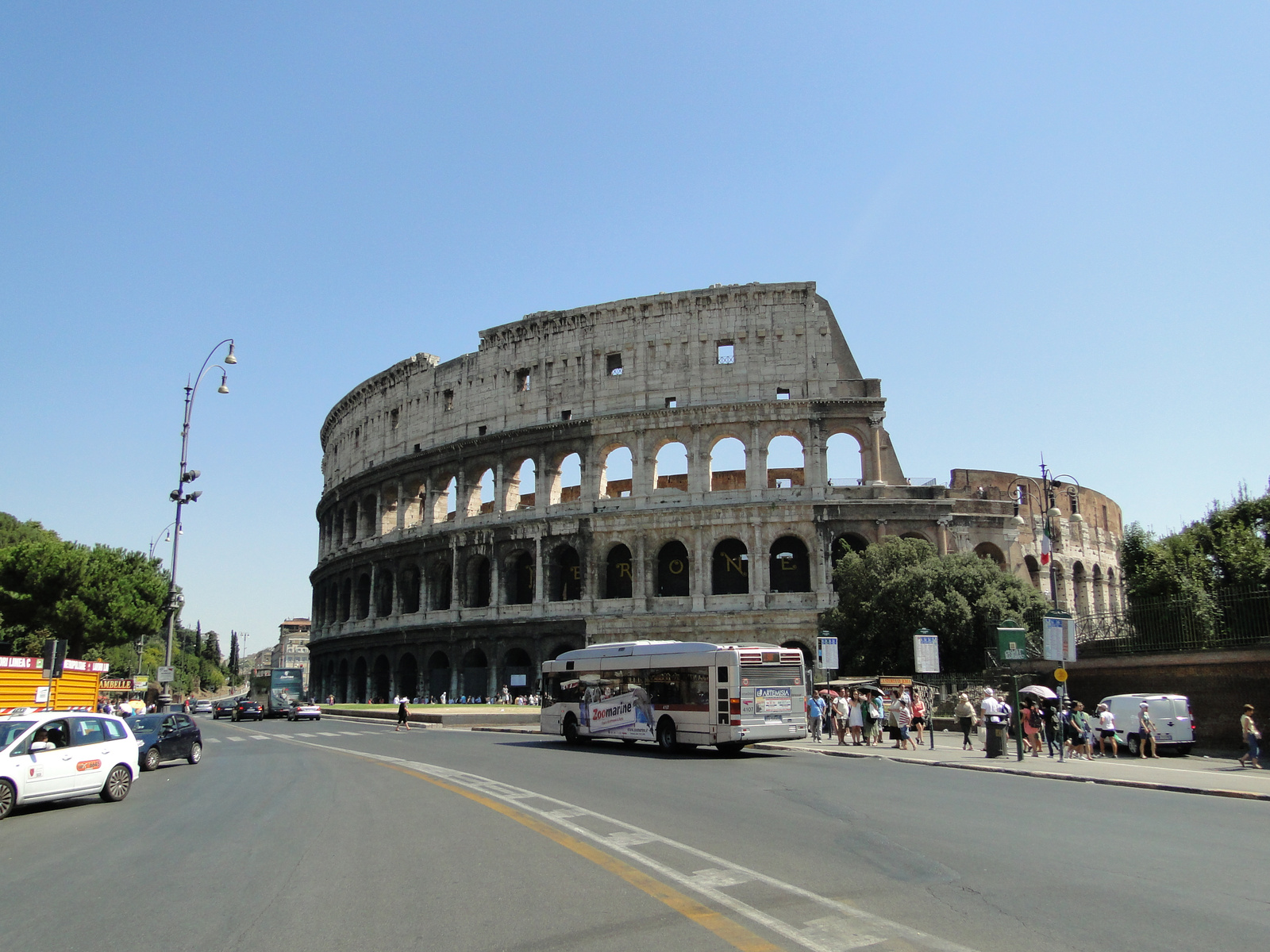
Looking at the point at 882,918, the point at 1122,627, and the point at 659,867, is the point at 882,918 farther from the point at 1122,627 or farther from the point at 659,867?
the point at 1122,627

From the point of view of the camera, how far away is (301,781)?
50.7 ft

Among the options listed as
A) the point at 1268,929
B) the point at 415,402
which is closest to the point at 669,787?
the point at 1268,929

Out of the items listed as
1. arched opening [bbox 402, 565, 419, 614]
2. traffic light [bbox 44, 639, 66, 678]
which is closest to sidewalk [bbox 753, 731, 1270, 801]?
traffic light [bbox 44, 639, 66, 678]

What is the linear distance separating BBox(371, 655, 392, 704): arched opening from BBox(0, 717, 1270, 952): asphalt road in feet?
126

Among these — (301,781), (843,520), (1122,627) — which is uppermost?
(843,520)

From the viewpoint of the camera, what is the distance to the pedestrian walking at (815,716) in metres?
25.3

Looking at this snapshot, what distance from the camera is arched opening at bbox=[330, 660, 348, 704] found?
55875 mm

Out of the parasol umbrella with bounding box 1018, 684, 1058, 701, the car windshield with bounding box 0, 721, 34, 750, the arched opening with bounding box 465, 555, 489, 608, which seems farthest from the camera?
the arched opening with bounding box 465, 555, 489, 608

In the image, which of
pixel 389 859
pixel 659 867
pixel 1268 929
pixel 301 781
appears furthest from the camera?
pixel 301 781

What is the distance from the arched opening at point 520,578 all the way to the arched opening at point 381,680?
1031 centimetres

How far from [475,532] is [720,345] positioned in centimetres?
1545

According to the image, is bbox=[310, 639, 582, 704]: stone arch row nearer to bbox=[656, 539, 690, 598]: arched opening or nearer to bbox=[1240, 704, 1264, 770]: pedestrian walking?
bbox=[656, 539, 690, 598]: arched opening

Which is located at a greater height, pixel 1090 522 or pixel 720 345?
pixel 720 345

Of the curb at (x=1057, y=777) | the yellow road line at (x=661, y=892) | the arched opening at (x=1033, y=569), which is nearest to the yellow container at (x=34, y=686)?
the yellow road line at (x=661, y=892)
